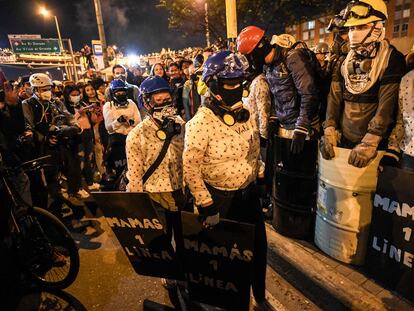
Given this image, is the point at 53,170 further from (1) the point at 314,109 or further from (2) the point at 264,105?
(1) the point at 314,109

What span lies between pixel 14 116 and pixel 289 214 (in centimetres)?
368

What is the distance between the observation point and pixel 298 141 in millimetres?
3287

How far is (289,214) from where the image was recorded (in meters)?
3.70

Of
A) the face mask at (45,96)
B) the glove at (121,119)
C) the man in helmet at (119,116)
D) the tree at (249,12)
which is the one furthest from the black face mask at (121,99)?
the tree at (249,12)

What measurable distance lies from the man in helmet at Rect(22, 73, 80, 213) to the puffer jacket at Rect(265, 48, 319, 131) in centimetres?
314

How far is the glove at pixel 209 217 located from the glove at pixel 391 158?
60.8 inches

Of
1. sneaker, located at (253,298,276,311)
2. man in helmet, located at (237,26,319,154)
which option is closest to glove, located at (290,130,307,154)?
man in helmet, located at (237,26,319,154)

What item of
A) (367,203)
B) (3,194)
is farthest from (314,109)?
(3,194)

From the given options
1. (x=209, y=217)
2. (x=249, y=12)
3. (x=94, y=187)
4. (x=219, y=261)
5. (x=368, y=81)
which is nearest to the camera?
(x=209, y=217)

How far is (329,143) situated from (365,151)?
379mm

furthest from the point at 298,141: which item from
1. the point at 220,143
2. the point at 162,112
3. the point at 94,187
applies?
the point at 94,187

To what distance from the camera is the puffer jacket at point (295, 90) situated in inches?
130

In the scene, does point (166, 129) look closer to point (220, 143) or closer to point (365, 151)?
point (220, 143)

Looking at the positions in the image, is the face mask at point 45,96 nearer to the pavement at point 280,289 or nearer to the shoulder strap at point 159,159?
the pavement at point 280,289
